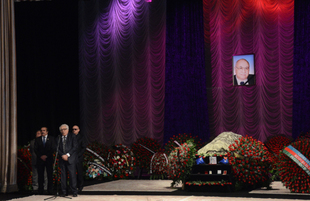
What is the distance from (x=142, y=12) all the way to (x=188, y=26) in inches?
91.6

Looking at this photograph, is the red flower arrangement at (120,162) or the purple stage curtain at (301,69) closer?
the red flower arrangement at (120,162)

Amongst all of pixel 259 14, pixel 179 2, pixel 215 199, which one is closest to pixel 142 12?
pixel 179 2

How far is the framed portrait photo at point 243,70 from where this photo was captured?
54.5 ft

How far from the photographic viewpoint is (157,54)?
1820cm

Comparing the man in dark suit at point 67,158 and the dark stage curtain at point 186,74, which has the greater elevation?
the dark stage curtain at point 186,74

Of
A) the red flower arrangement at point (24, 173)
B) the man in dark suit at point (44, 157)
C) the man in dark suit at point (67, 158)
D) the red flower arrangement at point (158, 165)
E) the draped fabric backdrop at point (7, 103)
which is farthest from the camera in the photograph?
the red flower arrangement at point (158, 165)

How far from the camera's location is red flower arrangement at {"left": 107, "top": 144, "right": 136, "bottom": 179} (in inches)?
579

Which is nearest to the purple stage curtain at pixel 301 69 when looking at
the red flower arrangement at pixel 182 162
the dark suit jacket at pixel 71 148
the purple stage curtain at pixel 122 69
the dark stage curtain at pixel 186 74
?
the dark stage curtain at pixel 186 74

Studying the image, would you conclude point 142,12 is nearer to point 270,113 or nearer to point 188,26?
point 188,26

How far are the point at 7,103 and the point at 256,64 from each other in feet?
31.2

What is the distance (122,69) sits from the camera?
61.7 ft

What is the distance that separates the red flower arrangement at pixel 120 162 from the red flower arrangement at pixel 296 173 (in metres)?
6.21

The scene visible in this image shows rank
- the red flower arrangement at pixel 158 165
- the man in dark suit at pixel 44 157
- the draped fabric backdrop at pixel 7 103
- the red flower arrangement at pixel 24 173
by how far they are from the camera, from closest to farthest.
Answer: the man in dark suit at pixel 44 157, the draped fabric backdrop at pixel 7 103, the red flower arrangement at pixel 24 173, the red flower arrangement at pixel 158 165

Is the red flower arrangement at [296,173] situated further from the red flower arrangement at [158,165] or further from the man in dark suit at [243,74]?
the man in dark suit at [243,74]
